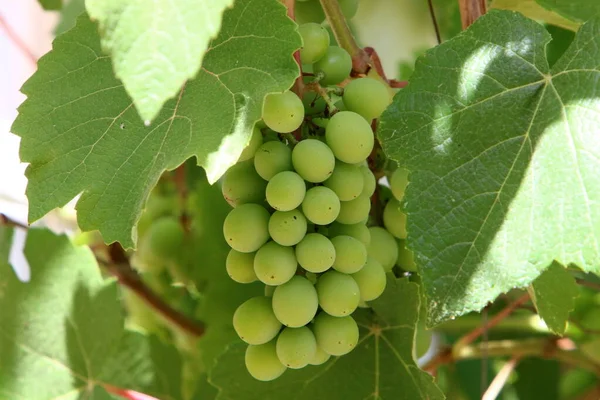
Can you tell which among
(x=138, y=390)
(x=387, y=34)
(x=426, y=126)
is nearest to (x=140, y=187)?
(x=426, y=126)

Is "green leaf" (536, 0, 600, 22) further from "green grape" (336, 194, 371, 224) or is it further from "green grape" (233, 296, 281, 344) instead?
"green grape" (233, 296, 281, 344)

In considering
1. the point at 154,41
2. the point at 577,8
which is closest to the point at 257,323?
the point at 154,41

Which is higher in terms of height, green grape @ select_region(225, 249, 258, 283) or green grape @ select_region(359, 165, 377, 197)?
green grape @ select_region(225, 249, 258, 283)

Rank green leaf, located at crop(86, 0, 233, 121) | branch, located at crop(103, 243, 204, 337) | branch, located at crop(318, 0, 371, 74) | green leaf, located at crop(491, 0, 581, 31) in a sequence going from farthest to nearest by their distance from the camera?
branch, located at crop(103, 243, 204, 337) → green leaf, located at crop(491, 0, 581, 31) → branch, located at crop(318, 0, 371, 74) → green leaf, located at crop(86, 0, 233, 121)

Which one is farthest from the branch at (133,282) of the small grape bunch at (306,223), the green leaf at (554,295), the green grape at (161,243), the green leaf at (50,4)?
the green leaf at (554,295)

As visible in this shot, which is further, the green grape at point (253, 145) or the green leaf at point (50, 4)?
the green leaf at point (50, 4)

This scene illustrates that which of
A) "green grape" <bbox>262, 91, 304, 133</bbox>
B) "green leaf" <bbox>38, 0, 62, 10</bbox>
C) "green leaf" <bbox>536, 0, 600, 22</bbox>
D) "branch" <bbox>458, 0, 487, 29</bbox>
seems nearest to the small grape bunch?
"green grape" <bbox>262, 91, 304, 133</bbox>

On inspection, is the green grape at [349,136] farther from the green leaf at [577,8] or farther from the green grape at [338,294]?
the green leaf at [577,8]
